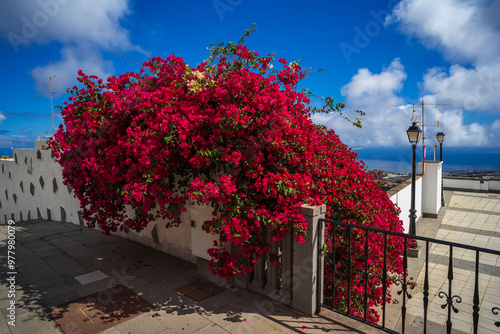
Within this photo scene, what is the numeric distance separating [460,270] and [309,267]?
238 inches

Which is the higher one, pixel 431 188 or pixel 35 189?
pixel 431 188

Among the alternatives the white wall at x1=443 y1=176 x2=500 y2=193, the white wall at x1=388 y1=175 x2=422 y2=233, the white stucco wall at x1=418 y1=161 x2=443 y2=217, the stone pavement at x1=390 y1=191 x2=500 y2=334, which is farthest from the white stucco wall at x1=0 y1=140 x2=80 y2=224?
the white wall at x1=443 y1=176 x2=500 y2=193

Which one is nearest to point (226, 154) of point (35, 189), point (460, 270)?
point (460, 270)

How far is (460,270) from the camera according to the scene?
24.3 ft

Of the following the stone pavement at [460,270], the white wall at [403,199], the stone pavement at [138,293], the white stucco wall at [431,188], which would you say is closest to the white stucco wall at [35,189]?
the stone pavement at [138,293]

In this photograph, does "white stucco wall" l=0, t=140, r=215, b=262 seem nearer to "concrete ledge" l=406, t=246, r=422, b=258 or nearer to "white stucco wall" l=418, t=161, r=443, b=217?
"concrete ledge" l=406, t=246, r=422, b=258

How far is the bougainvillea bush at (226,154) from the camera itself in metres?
3.64

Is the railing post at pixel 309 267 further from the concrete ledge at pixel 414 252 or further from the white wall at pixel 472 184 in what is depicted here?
the white wall at pixel 472 184

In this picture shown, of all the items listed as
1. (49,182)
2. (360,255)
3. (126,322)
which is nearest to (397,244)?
(360,255)

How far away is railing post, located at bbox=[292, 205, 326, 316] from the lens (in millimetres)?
3580

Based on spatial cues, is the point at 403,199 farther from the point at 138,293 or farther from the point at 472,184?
the point at 472,184

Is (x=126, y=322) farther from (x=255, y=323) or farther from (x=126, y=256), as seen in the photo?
(x=126, y=256)

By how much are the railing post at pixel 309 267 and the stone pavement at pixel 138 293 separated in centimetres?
16

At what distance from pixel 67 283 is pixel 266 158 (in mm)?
3750
